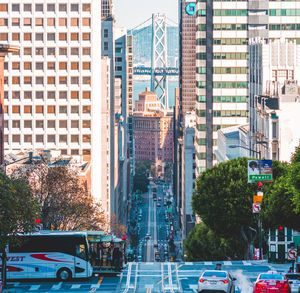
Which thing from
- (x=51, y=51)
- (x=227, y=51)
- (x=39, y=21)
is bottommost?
(x=51, y=51)

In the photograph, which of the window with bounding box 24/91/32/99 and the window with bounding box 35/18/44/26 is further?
the window with bounding box 24/91/32/99

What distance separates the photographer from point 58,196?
88000 millimetres

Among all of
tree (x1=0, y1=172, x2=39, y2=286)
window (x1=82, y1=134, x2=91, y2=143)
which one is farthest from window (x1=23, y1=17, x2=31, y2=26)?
tree (x1=0, y1=172, x2=39, y2=286)

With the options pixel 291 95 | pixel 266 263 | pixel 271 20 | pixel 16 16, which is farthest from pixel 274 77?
pixel 266 263

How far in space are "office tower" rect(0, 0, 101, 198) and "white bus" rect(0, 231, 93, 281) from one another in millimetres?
89563

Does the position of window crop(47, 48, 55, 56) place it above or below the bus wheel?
above

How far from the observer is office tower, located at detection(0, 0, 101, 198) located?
149 m

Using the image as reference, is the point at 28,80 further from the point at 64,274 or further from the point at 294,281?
the point at 294,281

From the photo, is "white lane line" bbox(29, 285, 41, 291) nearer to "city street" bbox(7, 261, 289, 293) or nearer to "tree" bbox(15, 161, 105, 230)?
"city street" bbox(7, 261, 289, 293)

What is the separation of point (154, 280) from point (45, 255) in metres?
7.82

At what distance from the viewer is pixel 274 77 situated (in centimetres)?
12681

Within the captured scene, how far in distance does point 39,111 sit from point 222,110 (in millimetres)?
37312

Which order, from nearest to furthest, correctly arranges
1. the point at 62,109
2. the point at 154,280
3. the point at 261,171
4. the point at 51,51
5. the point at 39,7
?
1. the point at 154,280
2. the point at 261,171
3. the point at 39,7
4. the point at 51,51
5. the point at 62,109

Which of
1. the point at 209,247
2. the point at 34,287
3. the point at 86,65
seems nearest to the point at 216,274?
the point at 34,287
